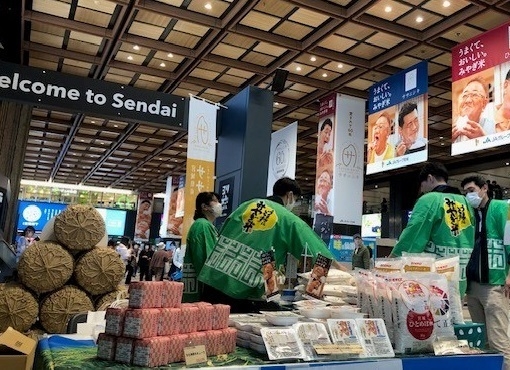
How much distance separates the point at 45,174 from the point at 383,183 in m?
17.1

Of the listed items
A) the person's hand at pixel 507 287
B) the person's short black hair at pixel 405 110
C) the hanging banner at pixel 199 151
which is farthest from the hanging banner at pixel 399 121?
the person's hand at pixel 507 287

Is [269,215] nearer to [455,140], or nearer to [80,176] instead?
[455,140]

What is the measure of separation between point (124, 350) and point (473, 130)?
20.7ft

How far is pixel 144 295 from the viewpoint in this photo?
161cm

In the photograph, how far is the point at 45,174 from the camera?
25047mm

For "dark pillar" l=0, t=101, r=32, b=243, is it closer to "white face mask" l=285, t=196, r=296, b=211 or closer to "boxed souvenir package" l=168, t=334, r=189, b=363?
"white face mask" l=285, t=196, r=296, b=211

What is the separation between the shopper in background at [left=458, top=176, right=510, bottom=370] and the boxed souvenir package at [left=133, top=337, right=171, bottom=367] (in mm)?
2995

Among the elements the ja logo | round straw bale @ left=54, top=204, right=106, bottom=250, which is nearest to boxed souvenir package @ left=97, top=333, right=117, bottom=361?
round straw bale @ left=54, top=204, right=106, bottom=250

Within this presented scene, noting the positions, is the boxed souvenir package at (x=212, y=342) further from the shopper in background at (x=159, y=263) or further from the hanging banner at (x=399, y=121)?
the shopper in background at (x=159, y=263)

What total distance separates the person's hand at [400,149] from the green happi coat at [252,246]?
5.74 m

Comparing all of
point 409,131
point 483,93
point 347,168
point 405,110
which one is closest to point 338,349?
point 483,93

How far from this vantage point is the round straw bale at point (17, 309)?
3467mm

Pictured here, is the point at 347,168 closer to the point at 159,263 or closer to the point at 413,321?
the point at 413,321

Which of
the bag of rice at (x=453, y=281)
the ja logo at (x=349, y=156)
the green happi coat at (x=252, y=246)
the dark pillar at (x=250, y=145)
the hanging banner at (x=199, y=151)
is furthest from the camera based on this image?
the ja logo at (x=349, y=156)
